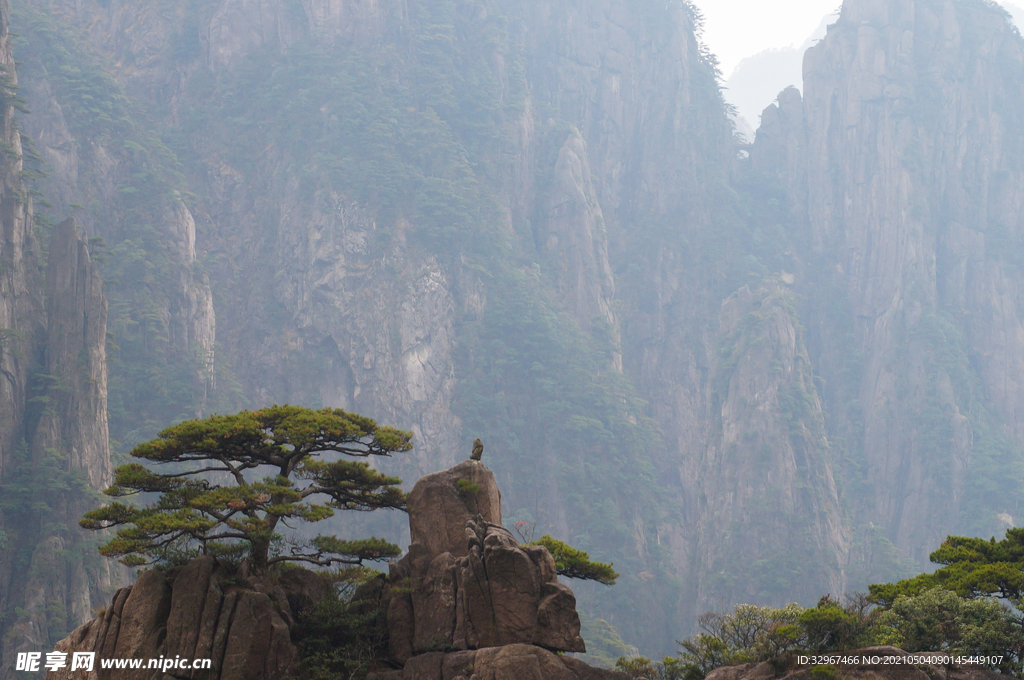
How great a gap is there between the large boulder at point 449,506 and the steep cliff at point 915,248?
213 ft

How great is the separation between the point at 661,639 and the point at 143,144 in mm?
54924

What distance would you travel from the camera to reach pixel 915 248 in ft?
296

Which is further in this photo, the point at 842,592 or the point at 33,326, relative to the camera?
the point at 842,592

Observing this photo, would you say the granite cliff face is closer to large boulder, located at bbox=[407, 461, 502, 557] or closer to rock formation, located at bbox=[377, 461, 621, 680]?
large boulder, located at bbox=[407, 461, 502, 557]

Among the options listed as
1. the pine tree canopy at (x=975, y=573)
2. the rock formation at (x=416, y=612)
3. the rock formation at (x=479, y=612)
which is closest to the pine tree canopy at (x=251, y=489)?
the rock formation at (x=416, y=612)

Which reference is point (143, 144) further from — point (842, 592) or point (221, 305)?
point (842, 592)

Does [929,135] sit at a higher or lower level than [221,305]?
higher

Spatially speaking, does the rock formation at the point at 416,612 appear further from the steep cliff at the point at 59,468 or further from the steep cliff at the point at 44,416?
the steep cliff at the point at 44,416

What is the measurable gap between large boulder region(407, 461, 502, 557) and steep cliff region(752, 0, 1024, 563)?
6479 cm

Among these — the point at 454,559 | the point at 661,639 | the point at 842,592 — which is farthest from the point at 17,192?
the point at 842,592

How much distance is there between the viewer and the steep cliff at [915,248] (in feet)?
266

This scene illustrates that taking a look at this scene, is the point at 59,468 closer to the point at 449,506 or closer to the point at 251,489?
the point at 251,489

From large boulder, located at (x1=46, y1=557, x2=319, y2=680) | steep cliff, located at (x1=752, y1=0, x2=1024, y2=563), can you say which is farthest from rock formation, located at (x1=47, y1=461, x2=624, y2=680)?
steep cliff, located at (x1=752, y1=0, x2=1024, y2=563)

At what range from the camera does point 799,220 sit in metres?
103
